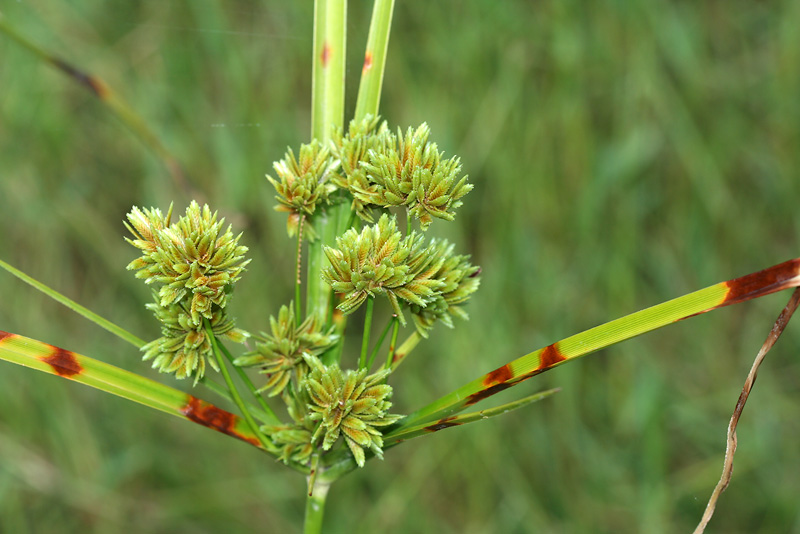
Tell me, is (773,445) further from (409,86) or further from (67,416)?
(67,416)

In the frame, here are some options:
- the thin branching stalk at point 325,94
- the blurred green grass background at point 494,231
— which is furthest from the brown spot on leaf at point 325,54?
the blurred green grass background at point 494,231

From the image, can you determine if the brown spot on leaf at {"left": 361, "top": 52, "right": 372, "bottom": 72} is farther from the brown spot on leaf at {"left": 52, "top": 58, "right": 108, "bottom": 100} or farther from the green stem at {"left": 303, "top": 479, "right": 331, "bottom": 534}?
the brown spot on leaf at {"left": 52, "top": 58, "right": 108, "bottom": 100}

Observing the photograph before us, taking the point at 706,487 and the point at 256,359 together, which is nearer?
the point at 256,359

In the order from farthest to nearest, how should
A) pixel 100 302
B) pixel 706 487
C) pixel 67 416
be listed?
pixel 100 302 → pixel 67 416 → pixel 706 487

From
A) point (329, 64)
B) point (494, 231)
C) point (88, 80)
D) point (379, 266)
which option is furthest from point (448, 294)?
point (494, 231)

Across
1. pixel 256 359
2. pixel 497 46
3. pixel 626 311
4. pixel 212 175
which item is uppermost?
pixel 497 46

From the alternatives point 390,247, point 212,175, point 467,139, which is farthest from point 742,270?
point 390,247

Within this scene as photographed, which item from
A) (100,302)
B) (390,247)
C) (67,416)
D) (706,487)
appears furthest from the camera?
(100,302)

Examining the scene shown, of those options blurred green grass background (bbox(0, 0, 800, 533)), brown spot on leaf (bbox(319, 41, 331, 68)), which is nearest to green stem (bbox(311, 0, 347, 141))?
brown spot on leaf (bbox(319, 41, 331, 68))
